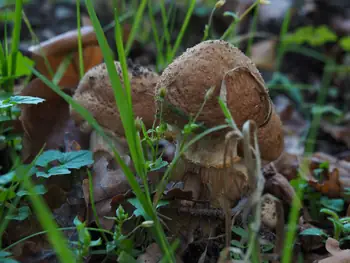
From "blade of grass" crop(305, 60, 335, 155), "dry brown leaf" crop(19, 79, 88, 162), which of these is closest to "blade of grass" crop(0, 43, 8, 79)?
"dry brown leaf" crop(19, 79, 88, 162)

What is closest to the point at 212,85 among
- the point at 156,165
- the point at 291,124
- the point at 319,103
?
the point at 156,165

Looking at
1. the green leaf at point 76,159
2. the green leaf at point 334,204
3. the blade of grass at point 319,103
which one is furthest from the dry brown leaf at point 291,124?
the green leaf at point 76,159

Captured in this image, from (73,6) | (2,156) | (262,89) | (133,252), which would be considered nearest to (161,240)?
(133,252)

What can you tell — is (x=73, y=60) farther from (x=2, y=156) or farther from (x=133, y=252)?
(x=133, y=252)

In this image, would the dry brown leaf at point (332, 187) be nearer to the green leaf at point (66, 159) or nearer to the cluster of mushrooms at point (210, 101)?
the cluster of mushrooms at point (210, 101)

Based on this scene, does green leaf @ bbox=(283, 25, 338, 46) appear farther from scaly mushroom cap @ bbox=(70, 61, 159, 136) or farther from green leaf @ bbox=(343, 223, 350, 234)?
green leaf @ bbox=(343, 223, 350, 234)

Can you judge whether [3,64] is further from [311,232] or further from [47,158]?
[311,232]
